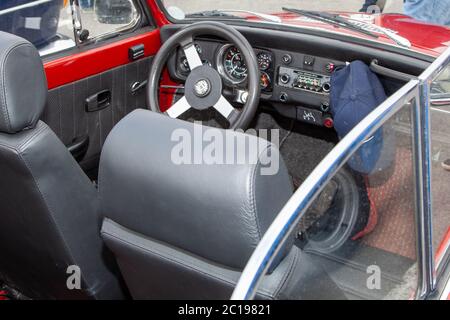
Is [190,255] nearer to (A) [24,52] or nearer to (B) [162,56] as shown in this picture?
(A) [24,52]

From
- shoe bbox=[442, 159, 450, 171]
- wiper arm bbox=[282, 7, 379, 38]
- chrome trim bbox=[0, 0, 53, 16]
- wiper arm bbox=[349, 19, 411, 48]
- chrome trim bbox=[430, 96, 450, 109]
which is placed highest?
chrome trim bbox=[430, 96, 450, 109]

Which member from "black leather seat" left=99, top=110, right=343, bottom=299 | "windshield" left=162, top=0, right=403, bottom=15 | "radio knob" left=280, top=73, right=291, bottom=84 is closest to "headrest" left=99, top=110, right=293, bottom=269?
"black leather seat" left=99, top=110, right=343, bottom=299

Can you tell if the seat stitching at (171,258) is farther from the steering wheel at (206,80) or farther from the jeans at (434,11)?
the jeans at (434,11)

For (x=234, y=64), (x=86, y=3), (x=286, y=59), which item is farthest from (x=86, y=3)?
(x=286, y=59)

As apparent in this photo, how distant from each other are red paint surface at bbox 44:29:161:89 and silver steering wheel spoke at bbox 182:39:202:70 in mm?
325

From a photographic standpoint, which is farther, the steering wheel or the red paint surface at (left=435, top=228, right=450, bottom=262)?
the steering wheel

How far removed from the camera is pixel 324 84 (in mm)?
2928

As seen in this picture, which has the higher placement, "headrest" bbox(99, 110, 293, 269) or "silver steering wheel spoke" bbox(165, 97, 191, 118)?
"headrest" bbox(99, 110, 293, 269)

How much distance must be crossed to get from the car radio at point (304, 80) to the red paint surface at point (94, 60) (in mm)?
769

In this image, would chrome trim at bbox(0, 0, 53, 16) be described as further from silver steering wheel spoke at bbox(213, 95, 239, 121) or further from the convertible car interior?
silver steering wheel spoke at bbox(213, 95, 239, 121)

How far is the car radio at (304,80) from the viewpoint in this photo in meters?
2.93

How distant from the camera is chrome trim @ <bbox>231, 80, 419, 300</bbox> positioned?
99cm

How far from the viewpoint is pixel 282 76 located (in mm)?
3076

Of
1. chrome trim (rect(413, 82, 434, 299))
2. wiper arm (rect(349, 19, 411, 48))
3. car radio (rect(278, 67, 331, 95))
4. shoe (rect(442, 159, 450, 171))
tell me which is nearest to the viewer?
chrome trim (rect(413, 82, 434, 299))
